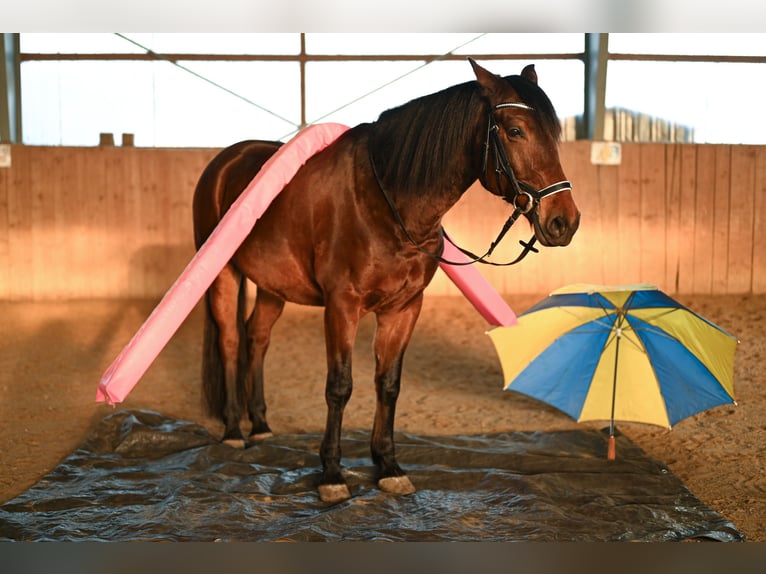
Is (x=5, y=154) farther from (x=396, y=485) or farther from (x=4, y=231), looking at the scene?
(x=396, y=485)

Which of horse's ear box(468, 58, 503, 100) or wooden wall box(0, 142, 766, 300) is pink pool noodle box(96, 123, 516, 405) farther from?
wooden wall box(0, 142, 766, 300)

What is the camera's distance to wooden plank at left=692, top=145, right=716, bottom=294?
7.61 meters

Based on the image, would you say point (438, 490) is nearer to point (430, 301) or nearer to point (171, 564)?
point (171, 564)

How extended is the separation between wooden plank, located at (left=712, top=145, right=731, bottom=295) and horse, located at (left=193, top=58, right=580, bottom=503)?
5.25 m

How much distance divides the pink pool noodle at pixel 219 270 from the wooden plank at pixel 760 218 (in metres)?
4.85

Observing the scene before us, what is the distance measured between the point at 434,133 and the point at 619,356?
5.19 feet

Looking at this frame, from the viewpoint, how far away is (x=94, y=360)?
6105 mm

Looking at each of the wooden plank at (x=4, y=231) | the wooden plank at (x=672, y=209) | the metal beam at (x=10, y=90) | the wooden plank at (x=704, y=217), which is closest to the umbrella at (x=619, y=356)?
the wooden plank at (x=672, y=209)

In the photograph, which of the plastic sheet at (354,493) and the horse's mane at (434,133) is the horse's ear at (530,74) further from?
the plastic sheet at (354,493)

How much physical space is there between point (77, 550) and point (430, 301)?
19.2ft

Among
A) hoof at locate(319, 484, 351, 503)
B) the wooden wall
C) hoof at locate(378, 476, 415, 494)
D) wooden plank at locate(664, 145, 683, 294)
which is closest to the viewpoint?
hoof at locate(319, 484, 351, 503)

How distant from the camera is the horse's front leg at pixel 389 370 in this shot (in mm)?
3322

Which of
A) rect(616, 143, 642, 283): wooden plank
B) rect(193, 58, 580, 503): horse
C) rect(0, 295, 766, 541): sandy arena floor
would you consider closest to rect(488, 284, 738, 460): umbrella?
rect(0, 295, 766, 541): sandy arena floor

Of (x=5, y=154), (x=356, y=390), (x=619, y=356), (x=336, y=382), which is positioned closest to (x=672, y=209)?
(x=356, y=390)
